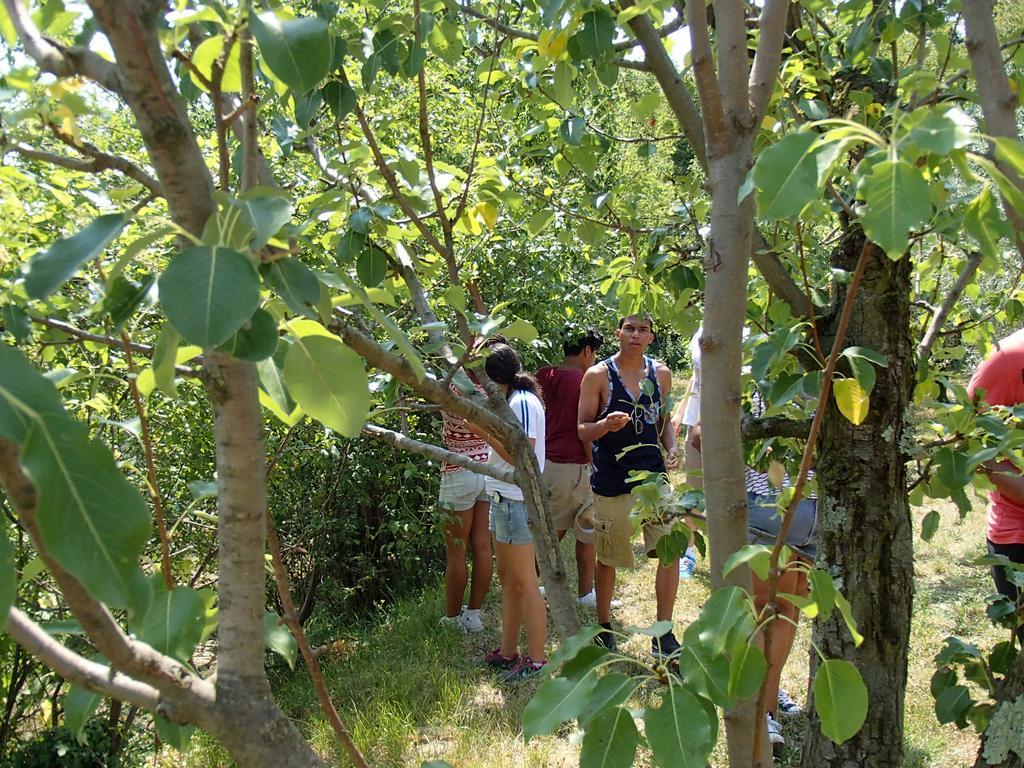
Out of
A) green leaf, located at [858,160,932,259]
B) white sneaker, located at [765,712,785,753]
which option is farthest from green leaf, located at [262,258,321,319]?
white sneaker, located at [765,712,785,753]

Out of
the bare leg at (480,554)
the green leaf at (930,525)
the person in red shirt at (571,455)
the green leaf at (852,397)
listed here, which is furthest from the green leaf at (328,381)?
the bare leg at (480,554)

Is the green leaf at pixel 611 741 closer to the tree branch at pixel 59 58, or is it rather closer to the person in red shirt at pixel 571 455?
the tree branch at pixel 59 58

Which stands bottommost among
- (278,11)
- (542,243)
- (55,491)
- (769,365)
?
(55,491)

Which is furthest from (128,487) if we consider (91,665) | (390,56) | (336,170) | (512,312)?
(512,312)

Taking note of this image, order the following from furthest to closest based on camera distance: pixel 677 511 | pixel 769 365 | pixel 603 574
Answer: pixel 603 574
pixel 677 511
pixel 769 365

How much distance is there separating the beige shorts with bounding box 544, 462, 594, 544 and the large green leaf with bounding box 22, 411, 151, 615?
192 inches

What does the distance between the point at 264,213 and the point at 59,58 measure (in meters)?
0.29

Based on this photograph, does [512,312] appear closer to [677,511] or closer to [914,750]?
[914,750]

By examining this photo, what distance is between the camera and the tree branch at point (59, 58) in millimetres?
826

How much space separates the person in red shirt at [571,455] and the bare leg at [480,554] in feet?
1.56

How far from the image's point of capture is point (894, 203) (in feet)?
2.77

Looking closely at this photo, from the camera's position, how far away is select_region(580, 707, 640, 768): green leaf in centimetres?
112

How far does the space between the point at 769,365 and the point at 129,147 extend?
4.86 metres

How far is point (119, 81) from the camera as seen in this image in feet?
2.65
